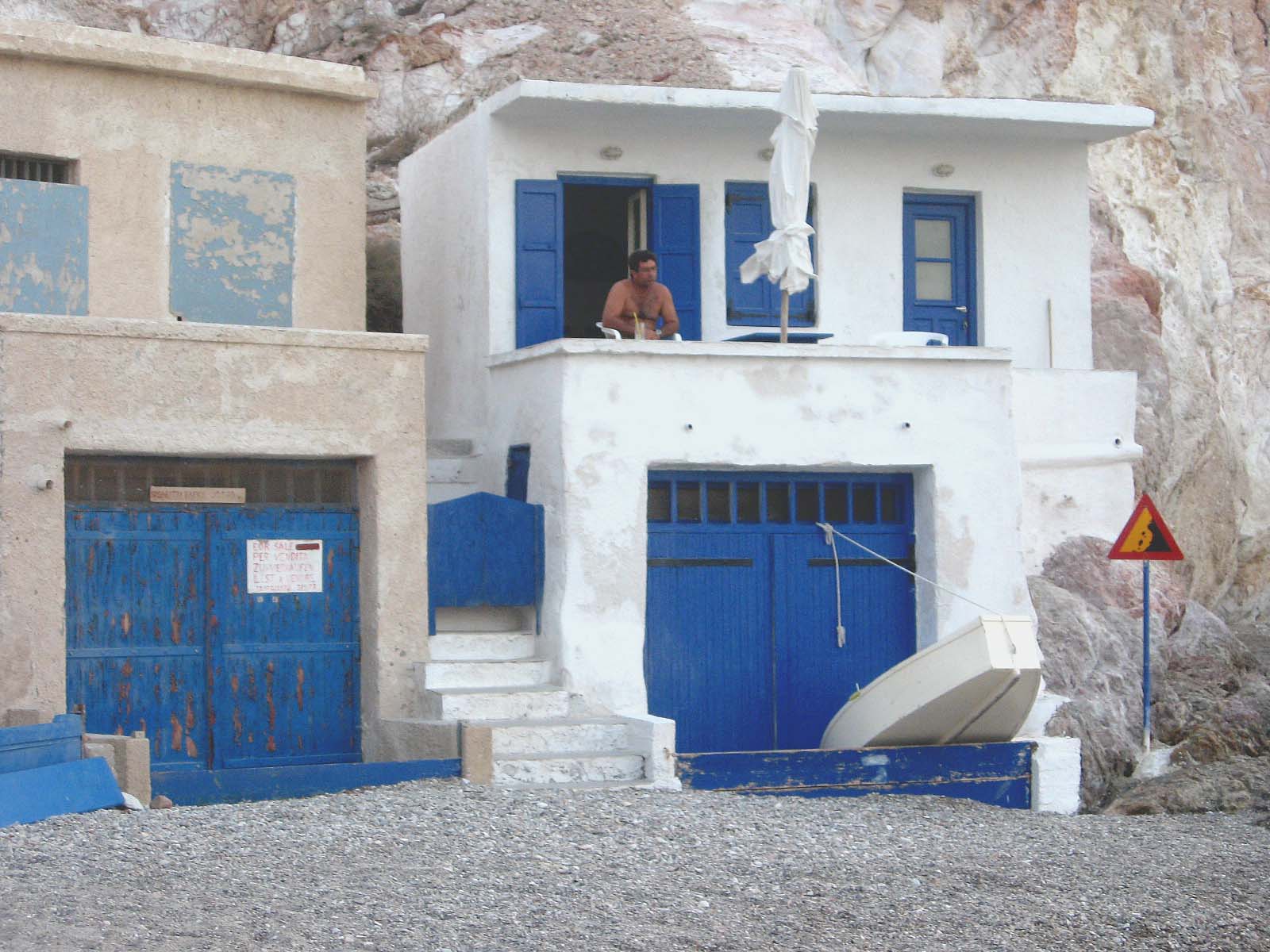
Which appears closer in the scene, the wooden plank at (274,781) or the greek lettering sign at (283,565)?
the wooden plank at (274,781)

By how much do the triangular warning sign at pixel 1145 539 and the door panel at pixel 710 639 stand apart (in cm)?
322

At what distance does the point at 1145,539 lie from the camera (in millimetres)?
16859

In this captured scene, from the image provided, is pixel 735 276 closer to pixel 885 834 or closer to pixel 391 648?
pixel 391 648

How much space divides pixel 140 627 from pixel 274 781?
221cm

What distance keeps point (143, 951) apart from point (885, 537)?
30.6ft

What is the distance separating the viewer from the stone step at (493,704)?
14555 millimetres

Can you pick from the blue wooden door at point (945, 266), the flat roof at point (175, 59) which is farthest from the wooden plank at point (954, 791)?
the flat roof at point (175, 59)

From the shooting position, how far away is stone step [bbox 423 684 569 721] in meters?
14.6

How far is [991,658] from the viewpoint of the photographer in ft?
47.4

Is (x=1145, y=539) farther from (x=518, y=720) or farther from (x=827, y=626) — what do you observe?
(x=518, y=720)

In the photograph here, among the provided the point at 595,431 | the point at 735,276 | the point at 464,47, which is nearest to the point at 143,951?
the point at 595,431

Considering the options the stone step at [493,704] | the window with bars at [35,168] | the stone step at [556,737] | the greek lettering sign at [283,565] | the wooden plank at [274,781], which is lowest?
the wooden plank at [274,781]

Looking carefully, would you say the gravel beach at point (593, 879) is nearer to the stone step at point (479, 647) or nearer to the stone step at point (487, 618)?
the stone step at point (479, 647)

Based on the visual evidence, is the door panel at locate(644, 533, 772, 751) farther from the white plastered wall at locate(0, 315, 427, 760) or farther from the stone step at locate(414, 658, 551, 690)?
the white plastered wall at locate(0, 315, 427, 760)
